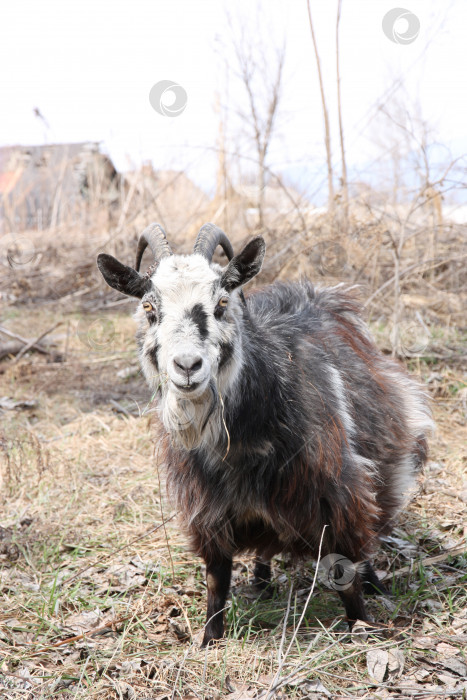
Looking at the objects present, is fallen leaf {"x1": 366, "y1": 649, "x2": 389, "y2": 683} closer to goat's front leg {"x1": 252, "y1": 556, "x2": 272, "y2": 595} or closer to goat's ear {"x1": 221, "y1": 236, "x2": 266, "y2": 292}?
goat's front leg {"x1": 252, "y1": 556, "x2": 272, "y2": 595}

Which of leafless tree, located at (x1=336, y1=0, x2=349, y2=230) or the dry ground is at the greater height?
leafless tree, located at (x1=336, y1=0, x2=349, y2=230)

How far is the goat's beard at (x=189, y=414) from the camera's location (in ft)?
8.89

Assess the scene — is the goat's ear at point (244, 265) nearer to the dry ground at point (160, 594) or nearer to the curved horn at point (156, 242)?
the curved horn at point (156, 242)

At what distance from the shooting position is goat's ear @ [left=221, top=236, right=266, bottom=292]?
9.49ft

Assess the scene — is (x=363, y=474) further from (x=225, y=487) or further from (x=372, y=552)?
(x=225, y=487)

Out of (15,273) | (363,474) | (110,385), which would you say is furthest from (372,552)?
(15,273)

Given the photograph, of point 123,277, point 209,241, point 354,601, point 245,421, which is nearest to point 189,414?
point 245,421

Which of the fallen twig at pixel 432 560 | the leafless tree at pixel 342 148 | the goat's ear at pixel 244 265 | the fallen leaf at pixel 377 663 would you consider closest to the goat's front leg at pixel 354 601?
the fallen leaf at pixel 377 663

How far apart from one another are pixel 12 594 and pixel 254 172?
643 centimetres

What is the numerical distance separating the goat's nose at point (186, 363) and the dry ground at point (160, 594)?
32.2 inches

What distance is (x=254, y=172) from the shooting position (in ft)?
27.9

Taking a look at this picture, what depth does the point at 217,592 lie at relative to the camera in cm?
321

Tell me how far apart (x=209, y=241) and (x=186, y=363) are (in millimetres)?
980

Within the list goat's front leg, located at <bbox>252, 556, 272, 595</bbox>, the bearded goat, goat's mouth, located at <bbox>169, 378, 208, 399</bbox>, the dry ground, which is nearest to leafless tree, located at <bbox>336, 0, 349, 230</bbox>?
the dry ground
